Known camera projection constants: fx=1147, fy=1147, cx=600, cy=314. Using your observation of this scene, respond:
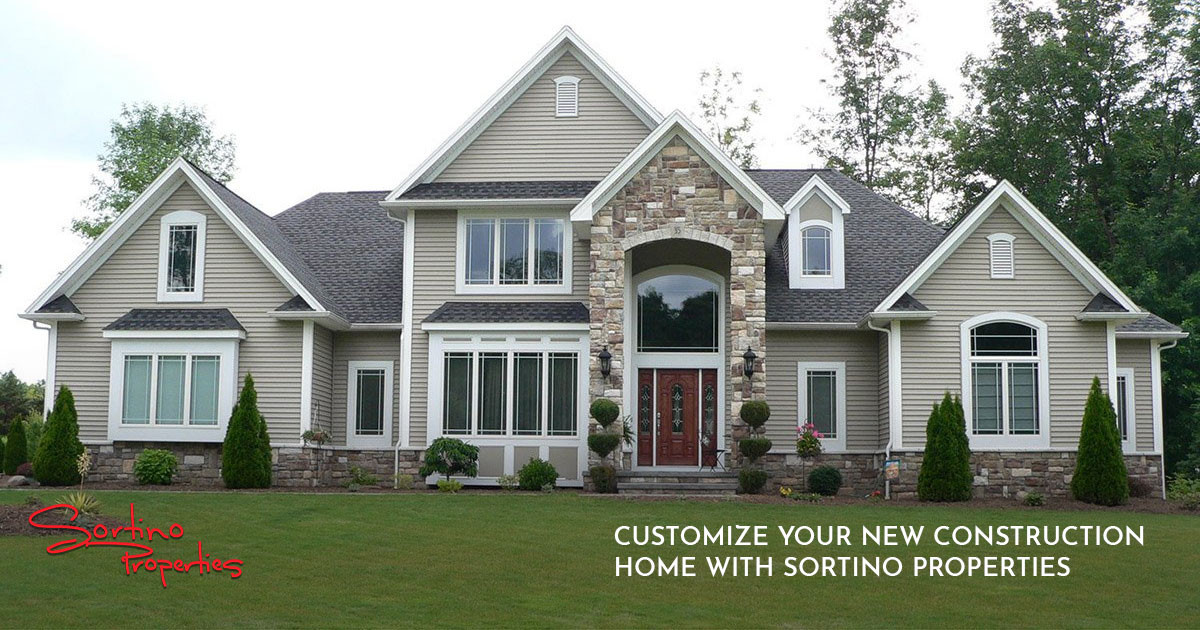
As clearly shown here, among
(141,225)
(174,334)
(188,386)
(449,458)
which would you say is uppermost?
(141,225)

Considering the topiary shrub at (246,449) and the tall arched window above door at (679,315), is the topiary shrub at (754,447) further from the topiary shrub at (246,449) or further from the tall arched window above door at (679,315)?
the topiary shrub at (246,449)

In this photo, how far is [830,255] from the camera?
2353 centimetres

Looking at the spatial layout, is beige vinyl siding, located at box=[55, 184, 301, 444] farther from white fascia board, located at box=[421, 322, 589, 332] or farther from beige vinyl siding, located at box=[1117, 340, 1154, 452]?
beige vinyl siding, located at box=[1117, 340, 1154, 452]

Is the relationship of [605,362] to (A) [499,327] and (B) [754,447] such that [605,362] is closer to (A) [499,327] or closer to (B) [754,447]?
(A) [499,327]

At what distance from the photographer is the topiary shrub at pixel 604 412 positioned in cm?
2006

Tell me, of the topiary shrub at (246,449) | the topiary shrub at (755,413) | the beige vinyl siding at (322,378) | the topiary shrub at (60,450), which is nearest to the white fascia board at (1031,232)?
the topiary shrub at (755,413)

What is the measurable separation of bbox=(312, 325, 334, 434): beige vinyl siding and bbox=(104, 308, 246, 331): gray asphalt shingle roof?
144 cm

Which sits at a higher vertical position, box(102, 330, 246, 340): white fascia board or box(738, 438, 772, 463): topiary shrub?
box(102, 330, 246, 340): white fascia board

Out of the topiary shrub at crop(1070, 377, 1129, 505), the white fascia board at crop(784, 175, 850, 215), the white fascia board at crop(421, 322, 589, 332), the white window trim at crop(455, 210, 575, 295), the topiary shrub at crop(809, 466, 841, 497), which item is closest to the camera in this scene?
the topiary shrub at crop(1070, 377, 1129, 505)

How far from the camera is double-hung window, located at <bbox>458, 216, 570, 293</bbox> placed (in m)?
22.4

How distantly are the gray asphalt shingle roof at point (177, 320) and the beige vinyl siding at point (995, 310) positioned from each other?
1261cm

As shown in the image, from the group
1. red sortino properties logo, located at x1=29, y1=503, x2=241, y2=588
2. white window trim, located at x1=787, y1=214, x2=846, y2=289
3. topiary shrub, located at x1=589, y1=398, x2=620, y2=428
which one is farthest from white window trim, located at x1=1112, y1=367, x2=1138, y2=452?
red sortino properties logo, located at x1=29, y1=503, x2=241, y2=588

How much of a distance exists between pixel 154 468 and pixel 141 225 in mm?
4768

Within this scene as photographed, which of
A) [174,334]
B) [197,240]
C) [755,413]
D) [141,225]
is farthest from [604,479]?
[141,225]
